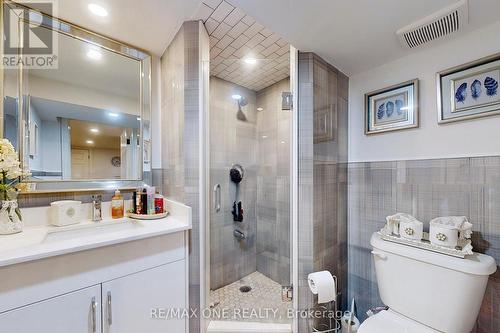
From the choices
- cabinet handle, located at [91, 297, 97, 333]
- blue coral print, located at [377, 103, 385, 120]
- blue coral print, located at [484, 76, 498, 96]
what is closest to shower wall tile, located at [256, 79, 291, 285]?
blue coral print, located at [377, 103, 385, 120]

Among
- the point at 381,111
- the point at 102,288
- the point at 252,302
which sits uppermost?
the point at 381,111

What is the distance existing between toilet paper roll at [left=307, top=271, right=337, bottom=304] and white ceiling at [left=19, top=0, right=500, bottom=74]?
1436mm

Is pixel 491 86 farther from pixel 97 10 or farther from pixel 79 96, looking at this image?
pixel 79 96

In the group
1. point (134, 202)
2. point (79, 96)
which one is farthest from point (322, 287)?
point (79, 96)

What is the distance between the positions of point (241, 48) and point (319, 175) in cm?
106

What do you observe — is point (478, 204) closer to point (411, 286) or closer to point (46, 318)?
point (411, 286)

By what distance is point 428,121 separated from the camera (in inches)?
50.5

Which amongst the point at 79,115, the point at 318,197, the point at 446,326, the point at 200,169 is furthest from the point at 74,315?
the point at 446,326

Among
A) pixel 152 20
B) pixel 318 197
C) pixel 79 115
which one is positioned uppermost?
pixel 152 20

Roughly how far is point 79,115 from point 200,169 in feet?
Answer: 2.81

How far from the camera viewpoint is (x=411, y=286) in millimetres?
1078

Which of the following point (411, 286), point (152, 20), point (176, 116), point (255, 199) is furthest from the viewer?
point (255, 199)

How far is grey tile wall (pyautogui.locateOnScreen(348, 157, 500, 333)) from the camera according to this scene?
106 cm

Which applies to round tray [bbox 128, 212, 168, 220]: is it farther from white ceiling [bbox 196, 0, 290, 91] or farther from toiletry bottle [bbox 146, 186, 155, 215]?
white ceiling [bbox 196, 0, 290, 91]
